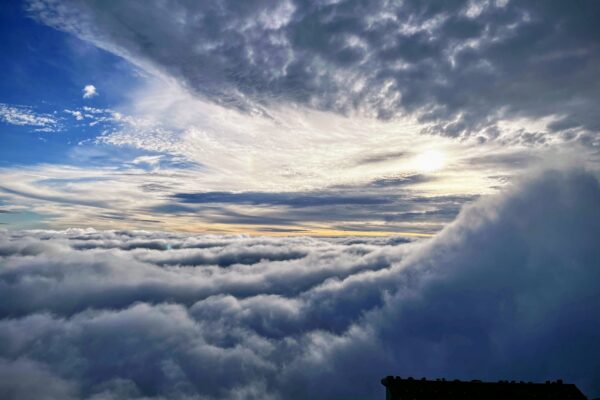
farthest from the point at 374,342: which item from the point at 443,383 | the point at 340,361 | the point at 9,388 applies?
the point at 9,388

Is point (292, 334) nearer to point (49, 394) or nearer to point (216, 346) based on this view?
point (216, 346)

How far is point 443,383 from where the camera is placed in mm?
31844

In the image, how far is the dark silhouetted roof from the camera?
30938 millimetres

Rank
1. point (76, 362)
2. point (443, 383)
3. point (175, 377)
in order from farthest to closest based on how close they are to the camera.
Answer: point (76, 362) < point (175, 377) < point (443, 383)

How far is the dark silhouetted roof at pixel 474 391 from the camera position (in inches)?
1218

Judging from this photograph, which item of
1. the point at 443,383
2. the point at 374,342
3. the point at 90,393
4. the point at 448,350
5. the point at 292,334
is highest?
the point at 443,383

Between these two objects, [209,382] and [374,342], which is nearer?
[374,342]

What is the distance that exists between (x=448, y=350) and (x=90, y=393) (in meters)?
196

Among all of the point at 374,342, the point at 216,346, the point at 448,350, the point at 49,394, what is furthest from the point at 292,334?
the point at 49,394

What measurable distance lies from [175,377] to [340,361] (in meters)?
105

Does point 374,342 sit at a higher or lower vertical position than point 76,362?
higher

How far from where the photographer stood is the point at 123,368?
17988 centimetres

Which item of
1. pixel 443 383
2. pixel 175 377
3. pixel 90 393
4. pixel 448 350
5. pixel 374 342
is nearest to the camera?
pixel 443 383

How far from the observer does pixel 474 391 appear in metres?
31.5
